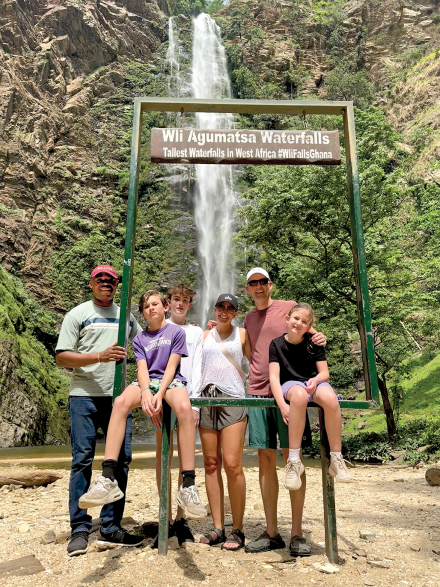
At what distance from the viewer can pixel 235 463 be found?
3.55 metres

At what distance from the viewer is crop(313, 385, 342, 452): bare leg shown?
326 cm

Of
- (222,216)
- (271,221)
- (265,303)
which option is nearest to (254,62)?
(222,216)

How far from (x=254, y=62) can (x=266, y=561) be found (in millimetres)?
44834

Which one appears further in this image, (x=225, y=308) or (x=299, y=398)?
(x=225, y=308)

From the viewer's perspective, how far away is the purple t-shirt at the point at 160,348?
3533 millimetres

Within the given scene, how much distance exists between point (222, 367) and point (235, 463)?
0.71m

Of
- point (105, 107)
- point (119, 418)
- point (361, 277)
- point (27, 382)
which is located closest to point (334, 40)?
point (105, 107)

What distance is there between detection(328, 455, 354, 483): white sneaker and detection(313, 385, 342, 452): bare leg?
0.24ft

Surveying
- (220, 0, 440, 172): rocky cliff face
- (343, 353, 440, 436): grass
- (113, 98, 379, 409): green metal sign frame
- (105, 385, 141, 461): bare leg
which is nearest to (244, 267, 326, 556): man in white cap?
(113, 98, 379, 409): green metal sign frame

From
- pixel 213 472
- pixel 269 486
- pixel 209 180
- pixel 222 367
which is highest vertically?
pixel 209 180

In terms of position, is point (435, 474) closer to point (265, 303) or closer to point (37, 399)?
point (265, 303)

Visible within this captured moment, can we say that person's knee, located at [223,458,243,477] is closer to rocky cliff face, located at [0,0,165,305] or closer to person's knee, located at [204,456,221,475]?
person's knee, located at [204,456,221,475]

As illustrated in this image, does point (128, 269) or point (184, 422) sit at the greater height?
point (128, 269)

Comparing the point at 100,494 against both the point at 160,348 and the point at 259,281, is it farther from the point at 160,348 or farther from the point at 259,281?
the point at 259,281
